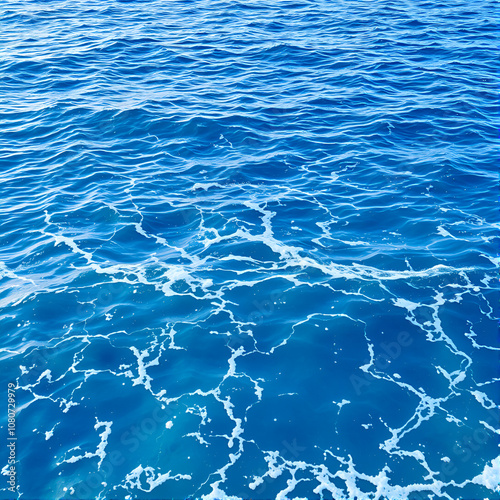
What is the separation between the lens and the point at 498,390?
2395cm

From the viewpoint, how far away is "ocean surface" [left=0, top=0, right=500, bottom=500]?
2172 centimetres

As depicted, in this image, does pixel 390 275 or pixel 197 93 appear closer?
→ pixel 390 275

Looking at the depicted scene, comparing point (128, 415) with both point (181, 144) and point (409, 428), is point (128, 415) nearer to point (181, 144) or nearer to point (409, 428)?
point (409, 428)

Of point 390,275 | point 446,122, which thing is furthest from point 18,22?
point 390,275

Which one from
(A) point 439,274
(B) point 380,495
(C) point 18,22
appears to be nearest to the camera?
(B) point 380,495

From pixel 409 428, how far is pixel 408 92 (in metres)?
31.9

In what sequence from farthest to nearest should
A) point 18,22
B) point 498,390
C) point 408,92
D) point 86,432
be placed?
point 18,22 → point 408,92 → point 498,390 → point 86,432

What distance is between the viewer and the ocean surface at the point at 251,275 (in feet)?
71.3
